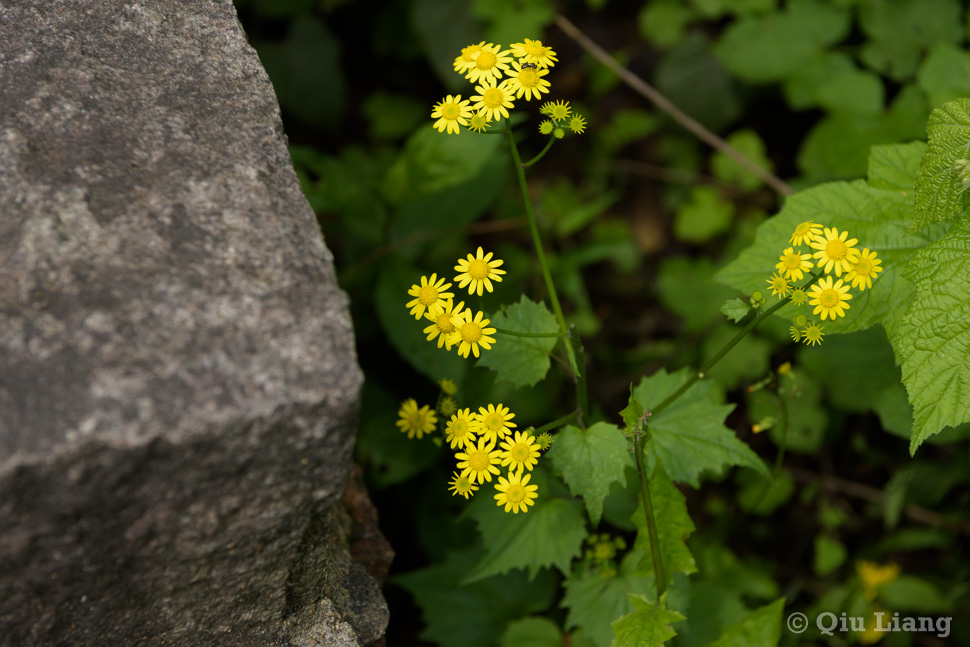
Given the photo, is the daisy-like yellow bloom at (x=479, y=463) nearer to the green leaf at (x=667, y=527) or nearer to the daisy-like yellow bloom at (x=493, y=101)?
the green leaf at (x=667, y=527)

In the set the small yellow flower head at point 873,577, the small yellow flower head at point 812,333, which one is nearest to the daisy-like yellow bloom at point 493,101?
the small yellow flower head at point 812,333

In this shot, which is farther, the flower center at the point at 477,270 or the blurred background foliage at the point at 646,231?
the blurred background foliage at the point at 646,231

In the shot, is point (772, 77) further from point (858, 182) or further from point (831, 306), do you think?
point (831, 306)

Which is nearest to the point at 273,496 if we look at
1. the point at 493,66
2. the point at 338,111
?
the point at 493,66

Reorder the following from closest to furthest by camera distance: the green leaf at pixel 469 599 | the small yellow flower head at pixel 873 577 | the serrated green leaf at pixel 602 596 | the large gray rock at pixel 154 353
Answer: the large gray rock at pixel 154 353
the serrated green leaf at pixel 602 596
the green leaf at pixel 469 599
the small yellow flower head at pixel 873 577
